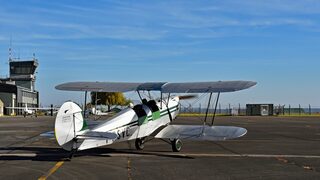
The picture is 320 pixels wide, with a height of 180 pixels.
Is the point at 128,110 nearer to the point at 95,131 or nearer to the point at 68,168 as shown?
the point at 95,131

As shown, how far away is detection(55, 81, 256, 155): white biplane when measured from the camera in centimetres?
1320

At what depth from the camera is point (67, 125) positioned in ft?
42.9

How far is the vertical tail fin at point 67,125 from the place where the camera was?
12836 mm

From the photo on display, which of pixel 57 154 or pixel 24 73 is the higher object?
pixel 24 73

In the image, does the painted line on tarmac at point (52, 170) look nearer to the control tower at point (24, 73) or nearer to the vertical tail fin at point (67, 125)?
the vertical tail fin at point (67, 125)

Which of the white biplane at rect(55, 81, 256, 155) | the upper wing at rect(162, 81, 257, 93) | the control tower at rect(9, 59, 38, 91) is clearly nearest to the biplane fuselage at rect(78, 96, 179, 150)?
the white biplane at rect(55, 81, 256, 155)

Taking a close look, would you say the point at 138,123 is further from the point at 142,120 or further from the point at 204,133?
the point at 204,133

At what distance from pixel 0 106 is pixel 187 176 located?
8047cm

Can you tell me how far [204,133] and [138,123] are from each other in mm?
2388

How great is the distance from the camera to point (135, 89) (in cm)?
1709

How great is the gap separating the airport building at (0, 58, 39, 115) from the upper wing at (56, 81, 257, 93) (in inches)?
3093

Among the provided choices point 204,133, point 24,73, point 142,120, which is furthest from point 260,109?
point 24,73

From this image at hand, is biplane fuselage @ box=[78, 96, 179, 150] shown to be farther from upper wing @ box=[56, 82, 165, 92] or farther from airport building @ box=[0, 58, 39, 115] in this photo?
airport building @ box=[0, 58, 39, 115]

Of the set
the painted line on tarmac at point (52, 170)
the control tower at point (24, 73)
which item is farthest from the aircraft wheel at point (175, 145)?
the control tower at point (24, 73)
